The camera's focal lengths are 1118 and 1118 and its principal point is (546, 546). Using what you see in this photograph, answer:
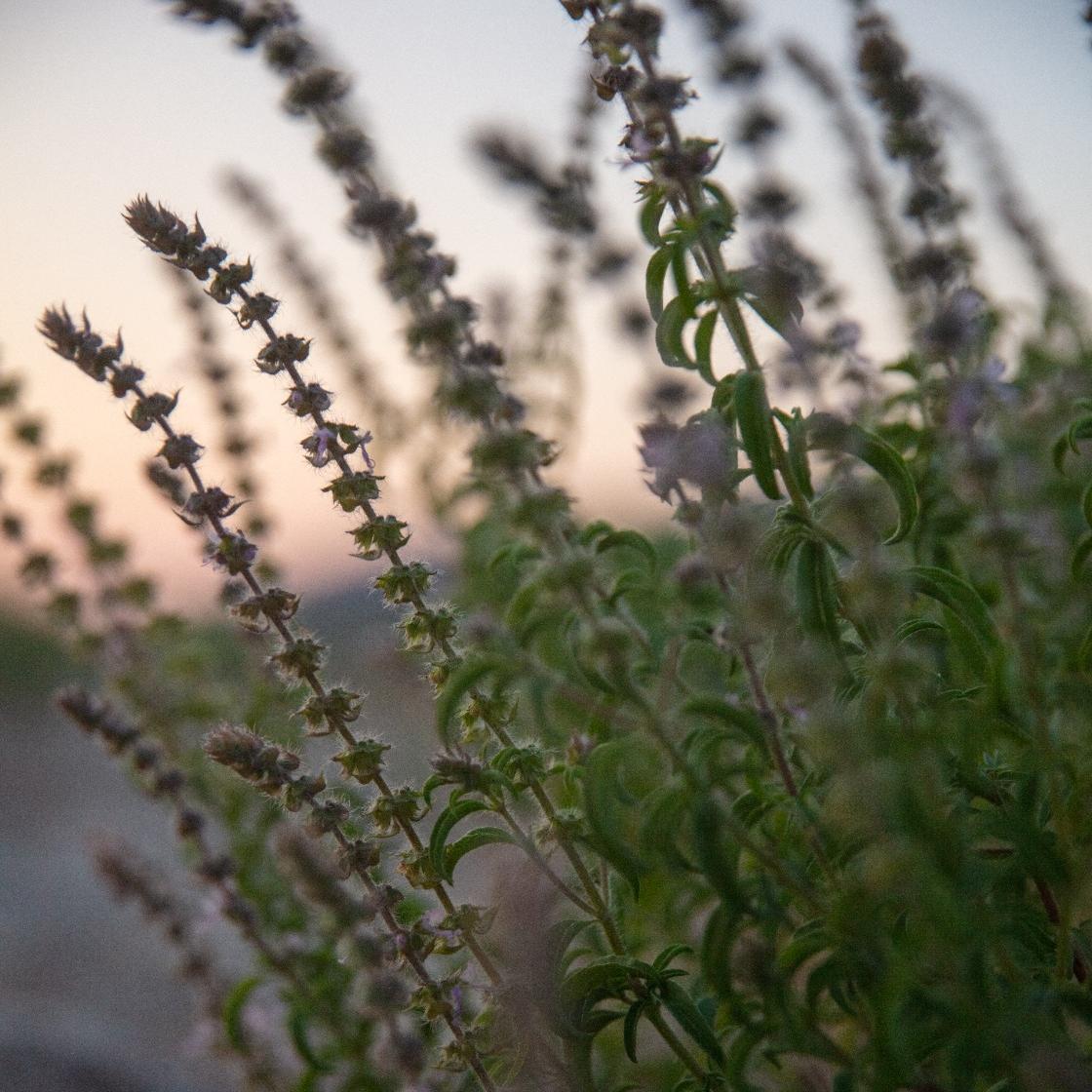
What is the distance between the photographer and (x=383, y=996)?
1.56 metres

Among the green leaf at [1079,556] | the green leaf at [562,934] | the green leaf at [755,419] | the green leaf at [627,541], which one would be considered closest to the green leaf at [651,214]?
the green leaf at [755,419]

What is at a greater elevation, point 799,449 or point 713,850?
point 799,449

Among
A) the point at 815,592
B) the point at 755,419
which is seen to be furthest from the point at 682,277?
the point at 815,592

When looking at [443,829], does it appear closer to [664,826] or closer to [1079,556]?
[664,826]

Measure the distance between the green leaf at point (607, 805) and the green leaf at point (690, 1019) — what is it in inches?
10.0

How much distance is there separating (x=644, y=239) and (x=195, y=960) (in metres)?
2.10

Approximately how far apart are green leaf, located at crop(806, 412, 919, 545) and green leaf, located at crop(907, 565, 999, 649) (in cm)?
7

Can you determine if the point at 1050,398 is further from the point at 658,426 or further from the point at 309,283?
the point at 309,283

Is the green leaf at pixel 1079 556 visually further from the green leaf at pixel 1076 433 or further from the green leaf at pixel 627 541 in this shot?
the green leaf at pixel 627 541

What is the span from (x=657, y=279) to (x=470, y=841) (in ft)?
3.00

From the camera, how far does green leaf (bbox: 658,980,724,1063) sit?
1562 millimetres

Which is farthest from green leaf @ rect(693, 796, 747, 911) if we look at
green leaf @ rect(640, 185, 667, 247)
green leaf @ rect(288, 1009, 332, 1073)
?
green leaf @ rect(288, 1009, 332, 1073)

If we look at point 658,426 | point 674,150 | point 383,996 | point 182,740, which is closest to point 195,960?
point 182,740

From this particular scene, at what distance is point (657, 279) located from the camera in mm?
1691
